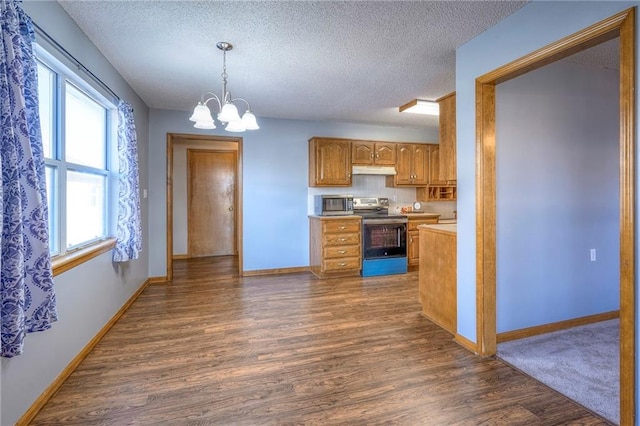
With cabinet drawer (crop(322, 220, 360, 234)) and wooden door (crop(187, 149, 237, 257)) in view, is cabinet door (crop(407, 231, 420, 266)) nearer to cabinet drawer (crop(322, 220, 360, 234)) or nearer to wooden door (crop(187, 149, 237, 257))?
cabinet drawer (crop(322, 220, 360, 234))

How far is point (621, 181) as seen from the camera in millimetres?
1556

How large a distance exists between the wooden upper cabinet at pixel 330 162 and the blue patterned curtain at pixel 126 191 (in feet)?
8.54

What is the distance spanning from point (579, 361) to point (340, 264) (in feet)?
9.75

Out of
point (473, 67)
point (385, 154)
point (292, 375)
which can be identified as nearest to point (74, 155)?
point (292, 375)

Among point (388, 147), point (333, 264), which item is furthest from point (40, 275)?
point (388, 147)

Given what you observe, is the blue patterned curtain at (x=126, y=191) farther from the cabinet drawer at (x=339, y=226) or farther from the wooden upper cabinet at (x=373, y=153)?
the wooden upper cabinet at (x=373, y=153)

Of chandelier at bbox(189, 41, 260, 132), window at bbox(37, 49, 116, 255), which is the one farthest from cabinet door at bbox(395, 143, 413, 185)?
window at bbox(37, 49, 116, 255)

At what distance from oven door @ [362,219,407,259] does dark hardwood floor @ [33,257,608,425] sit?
4.94ft

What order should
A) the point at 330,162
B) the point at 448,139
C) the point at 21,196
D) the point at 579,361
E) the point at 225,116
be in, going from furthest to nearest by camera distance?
the point at 330,162 < the point at 448,139 < the point at 225,116 < the point at 579,361 < the point at 21,196

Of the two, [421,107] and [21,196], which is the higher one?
[421,107]

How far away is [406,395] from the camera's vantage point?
1.96m

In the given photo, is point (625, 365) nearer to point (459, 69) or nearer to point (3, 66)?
point (459, 69)

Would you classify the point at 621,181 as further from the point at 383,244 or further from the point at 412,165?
the point at 412,165

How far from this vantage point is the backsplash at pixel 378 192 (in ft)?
17.7
